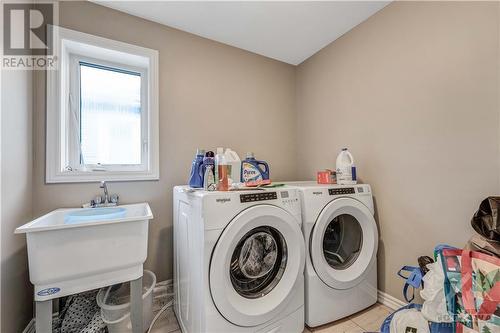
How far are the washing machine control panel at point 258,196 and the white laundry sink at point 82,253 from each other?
1.82 ft

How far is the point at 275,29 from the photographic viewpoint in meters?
1.82

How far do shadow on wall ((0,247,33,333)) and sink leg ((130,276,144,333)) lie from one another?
0.58 metres

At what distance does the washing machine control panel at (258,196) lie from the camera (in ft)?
3.63

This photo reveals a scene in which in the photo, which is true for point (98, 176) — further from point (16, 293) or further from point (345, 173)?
point (345, 173)

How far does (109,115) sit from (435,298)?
2.38 metres

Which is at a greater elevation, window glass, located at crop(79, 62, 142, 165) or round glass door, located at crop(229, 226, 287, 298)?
window glass, located at crop(79, 62, 142, 165)

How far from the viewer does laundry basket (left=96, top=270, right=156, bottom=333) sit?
1211mm

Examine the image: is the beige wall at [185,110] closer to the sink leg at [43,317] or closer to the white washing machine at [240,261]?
the white washing machine at [240,261]

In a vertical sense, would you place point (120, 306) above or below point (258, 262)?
below

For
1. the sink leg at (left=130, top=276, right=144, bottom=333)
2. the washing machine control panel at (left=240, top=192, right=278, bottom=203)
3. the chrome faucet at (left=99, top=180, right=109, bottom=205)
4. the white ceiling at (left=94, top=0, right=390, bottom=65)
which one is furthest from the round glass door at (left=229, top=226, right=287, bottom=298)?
the white ceiling at (left=94, top=0, right=390, bottom=65)

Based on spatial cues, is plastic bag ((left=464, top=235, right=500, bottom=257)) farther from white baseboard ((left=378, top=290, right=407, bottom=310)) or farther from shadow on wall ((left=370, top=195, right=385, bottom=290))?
white baseboard ((left=378, top=290, right=407, bottom=310))

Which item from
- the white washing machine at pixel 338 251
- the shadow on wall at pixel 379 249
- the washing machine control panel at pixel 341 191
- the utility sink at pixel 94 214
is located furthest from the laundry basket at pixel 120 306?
the shadow on wall at pixel 379 249

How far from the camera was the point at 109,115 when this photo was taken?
171 centimetres

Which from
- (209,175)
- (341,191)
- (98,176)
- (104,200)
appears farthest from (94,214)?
(341,191)
